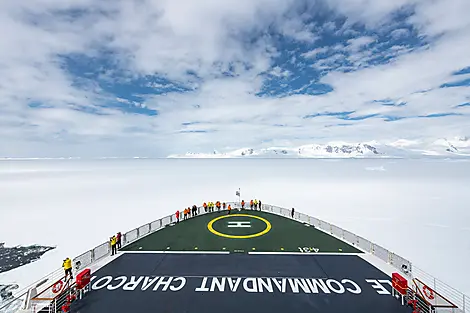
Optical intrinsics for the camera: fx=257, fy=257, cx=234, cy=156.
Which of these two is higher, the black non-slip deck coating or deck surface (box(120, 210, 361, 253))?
deck surface (box(120, 210, 361, 253))

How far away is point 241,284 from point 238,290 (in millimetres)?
557

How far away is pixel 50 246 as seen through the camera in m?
27.8

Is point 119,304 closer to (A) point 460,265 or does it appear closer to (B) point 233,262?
(B) point 233,262

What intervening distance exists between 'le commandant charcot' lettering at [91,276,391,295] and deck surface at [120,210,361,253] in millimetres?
4313

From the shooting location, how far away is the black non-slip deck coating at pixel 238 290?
11625 mm

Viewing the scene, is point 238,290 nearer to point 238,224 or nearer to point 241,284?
point 241,284

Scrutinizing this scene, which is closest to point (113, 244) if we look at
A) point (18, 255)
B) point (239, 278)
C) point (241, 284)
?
point (239, 278)

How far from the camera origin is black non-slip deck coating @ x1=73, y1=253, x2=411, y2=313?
38.1 ft

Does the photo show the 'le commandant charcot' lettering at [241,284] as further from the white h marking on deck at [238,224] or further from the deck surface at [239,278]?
the white h marking on deck at [238,224]

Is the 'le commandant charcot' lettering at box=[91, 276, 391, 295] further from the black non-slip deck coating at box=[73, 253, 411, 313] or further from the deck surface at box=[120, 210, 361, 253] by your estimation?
the deck surface at box=[120, 210, 361, 253]

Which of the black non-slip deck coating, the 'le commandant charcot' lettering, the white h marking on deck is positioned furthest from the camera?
the white h marking on deck

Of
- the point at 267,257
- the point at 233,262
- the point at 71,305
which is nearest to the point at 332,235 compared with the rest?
the point at 267,257

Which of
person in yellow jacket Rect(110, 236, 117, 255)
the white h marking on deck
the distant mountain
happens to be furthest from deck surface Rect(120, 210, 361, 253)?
the distant mountain

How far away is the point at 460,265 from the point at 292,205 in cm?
2668
